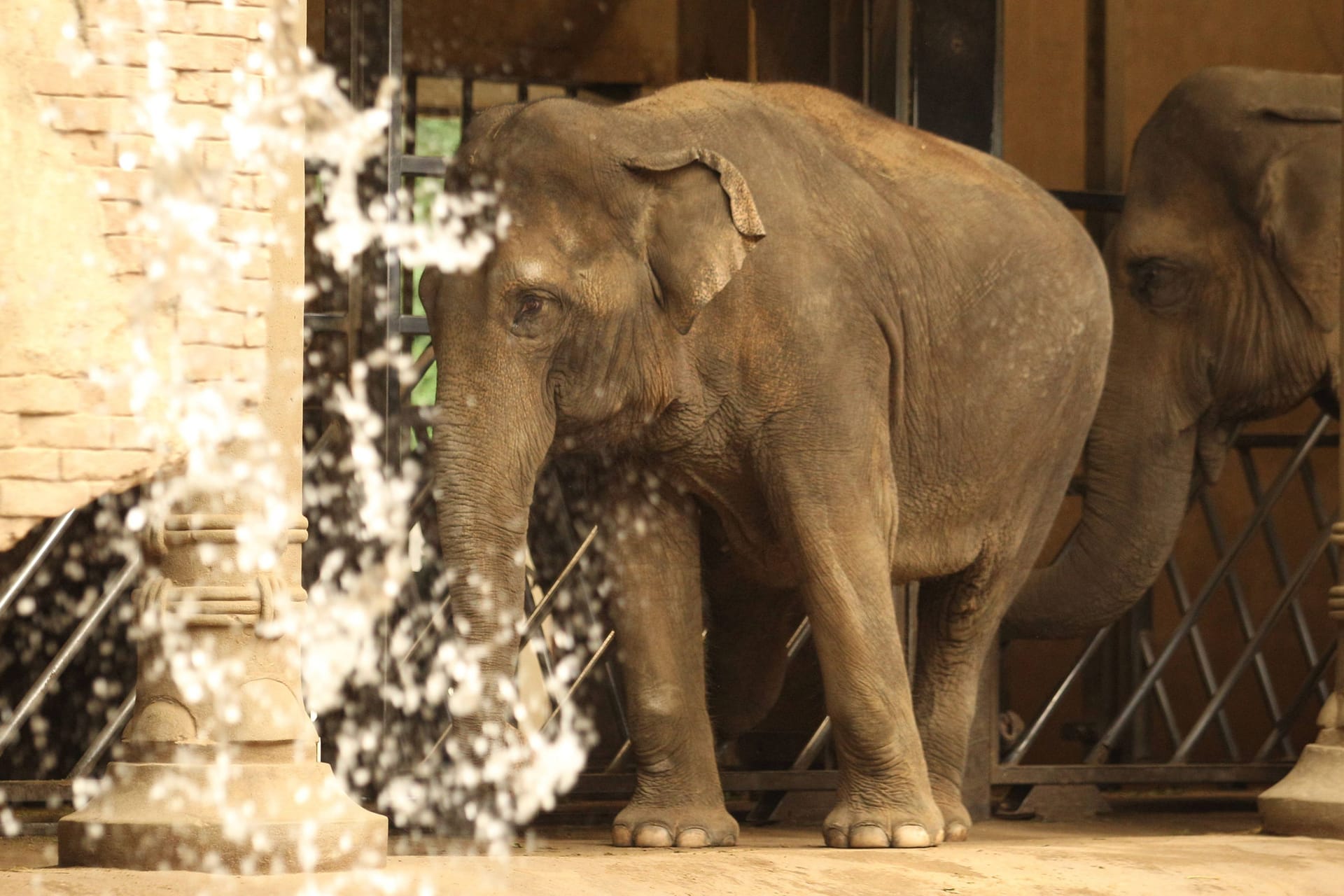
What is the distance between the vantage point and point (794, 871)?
3807mm

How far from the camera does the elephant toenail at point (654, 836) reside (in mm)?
4258

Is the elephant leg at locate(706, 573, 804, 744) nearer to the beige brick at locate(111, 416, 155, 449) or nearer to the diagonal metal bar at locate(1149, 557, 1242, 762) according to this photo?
the beige brick at locate(111, 416, 155, 449)

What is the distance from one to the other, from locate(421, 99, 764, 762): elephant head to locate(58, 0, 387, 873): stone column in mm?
486

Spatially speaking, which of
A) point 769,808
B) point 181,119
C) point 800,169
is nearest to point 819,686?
point 769,808

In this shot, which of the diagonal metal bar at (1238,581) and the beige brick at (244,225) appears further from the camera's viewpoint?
the diagonal metal bar at (1238,581)

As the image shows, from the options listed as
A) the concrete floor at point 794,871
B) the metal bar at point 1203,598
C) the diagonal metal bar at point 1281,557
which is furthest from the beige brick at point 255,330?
the diagonal metal bar at point 1281,557

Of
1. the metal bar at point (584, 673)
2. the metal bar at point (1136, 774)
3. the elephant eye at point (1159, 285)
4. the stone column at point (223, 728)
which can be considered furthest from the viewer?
the elephant eye at point (1159, 285)

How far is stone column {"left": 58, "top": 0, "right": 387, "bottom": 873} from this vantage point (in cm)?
345

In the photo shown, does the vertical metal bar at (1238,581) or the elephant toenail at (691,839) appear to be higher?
the elephant toenail at (691,839)

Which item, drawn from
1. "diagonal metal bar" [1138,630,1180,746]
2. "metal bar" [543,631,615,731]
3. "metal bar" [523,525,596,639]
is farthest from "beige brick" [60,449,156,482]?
"diagonal metal bar" [1138,630,1180,746]

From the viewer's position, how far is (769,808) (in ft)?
17.4

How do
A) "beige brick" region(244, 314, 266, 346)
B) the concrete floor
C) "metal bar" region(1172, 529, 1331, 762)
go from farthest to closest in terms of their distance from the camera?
"metal bar" region(1172, 529, 1331, 762), "beige brick" region(244, 314, 266, 346), the concrete floor

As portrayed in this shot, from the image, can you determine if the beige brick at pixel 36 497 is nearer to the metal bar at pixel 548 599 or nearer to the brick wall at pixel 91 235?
the brick wall at pixel 91 235

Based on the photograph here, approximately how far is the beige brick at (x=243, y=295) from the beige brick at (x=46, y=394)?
0.81 ft
